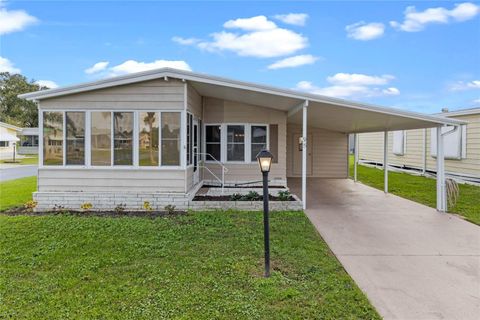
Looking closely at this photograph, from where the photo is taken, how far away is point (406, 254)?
484 centimetres

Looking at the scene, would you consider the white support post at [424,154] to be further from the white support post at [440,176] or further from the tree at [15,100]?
the tree at [15,100]

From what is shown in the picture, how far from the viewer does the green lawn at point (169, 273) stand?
10.3 feet

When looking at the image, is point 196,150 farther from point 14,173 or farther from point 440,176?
Result: point 14,173

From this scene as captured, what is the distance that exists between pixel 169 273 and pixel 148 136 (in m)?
4.45

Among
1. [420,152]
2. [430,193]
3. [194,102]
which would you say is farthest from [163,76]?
[420,152]

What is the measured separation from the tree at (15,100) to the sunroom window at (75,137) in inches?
1542

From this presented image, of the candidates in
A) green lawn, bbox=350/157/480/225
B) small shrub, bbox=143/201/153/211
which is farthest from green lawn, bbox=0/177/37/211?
green lawn, bbox=350/157/480/225

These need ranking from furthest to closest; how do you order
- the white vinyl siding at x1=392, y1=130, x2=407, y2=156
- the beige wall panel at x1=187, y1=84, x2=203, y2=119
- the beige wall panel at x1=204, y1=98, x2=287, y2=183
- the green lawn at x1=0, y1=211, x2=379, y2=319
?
the white vinyl siding at x1=392, y1=130, x2=407, y2=156
the beige wall panel at x1=204, y1=98, x2=287, y2=183
the beige wall panel at x1=187, y1=84, x2=203, y2=119
the green lawn at x1=0, y1=211, x2=379, y2=319

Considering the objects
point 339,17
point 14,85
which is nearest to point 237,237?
point 339,17

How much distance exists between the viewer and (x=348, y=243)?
17.3ft

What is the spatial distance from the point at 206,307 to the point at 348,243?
2933mm

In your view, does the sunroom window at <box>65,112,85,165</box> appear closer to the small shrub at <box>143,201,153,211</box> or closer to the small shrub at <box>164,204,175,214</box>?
the small shrub at <box>143,201,153,211</box>

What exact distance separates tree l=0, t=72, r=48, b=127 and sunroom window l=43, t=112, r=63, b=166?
38825 millimetres

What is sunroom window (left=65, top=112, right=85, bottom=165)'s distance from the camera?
7766 mm
